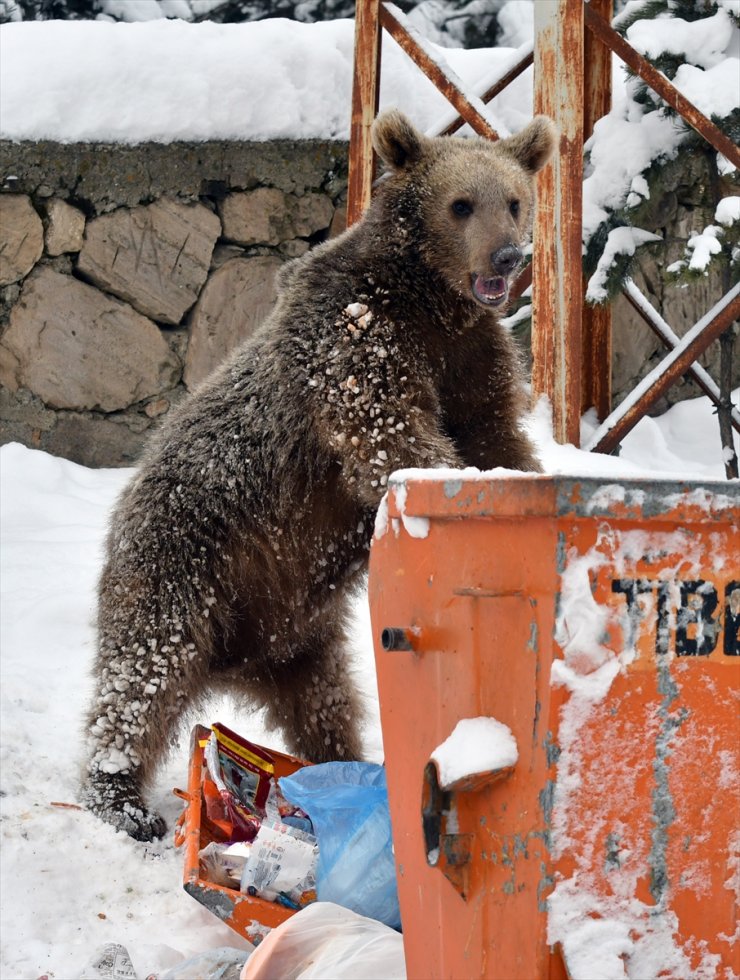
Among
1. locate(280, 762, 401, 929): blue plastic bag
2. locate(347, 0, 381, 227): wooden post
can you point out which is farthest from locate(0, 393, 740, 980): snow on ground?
locate(347, 0, 381, 227): wooden post

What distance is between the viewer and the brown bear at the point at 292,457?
318 cm

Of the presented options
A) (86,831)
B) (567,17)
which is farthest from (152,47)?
(86,831)

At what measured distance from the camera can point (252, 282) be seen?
6891 mm

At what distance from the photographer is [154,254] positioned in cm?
680

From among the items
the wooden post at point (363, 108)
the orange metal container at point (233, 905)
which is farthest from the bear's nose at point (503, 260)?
the wooden post at point (363, 108)

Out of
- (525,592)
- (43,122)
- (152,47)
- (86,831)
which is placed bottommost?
(86,831)

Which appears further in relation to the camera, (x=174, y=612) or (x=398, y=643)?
(x=174, y=612)

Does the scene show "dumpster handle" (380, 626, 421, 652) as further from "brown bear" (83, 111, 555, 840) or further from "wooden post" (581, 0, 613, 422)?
"wooden post" (581, 0, 613, 422)

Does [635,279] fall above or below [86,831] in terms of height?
above

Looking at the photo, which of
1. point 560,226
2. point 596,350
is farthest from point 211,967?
point 596,350

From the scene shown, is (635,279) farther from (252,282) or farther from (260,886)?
(260,886)

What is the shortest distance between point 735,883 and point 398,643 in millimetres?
536

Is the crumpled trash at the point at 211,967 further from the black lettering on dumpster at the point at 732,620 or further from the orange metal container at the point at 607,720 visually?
the black lettering on dumpster at the point at 732,620

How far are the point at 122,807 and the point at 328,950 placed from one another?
1353 mm
